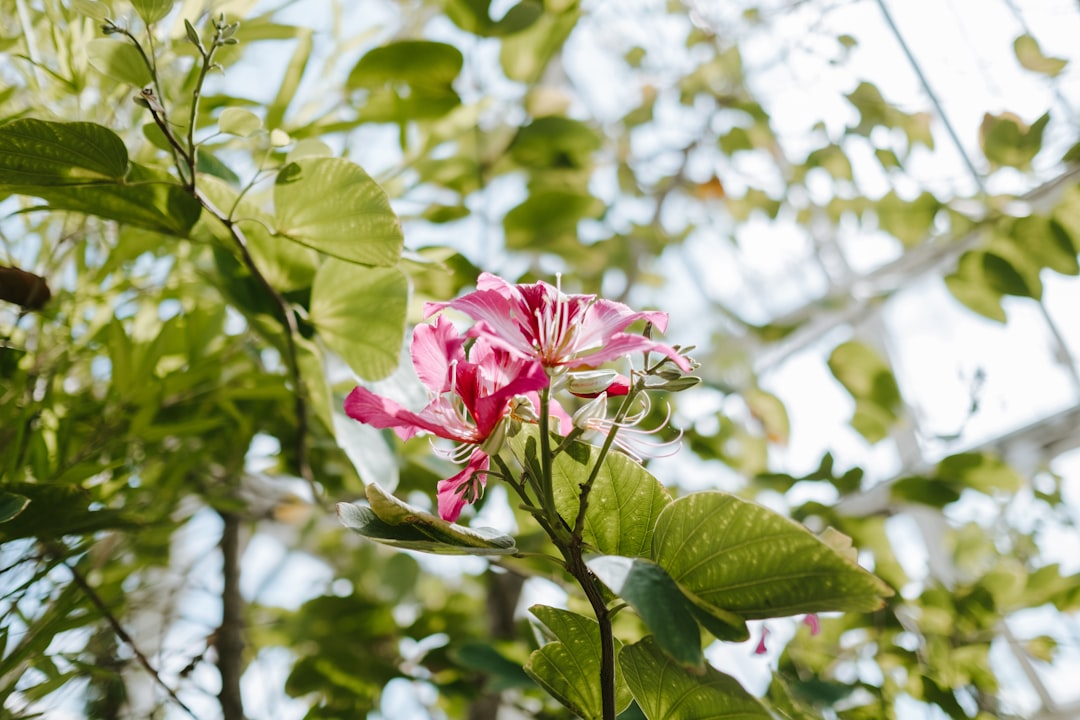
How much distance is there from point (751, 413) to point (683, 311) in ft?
3.81

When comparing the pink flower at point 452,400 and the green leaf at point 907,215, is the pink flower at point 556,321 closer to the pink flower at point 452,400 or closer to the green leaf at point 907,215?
the pink flower at point 452,400

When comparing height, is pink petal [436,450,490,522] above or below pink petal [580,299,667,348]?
below

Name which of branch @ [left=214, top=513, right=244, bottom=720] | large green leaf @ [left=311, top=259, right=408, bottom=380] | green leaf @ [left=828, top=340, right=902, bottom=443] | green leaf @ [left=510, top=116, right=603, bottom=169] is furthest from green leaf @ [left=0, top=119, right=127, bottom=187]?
green leaf @ [left=828, top=340, right=902, bottom=443]

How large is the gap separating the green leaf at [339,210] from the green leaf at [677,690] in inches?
7.8

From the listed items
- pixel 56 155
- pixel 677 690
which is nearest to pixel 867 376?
pixel 677 690

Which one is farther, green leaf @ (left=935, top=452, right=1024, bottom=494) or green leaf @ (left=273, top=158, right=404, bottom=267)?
green leaf @ (left=935, top=452, right=1024, bottom=494)

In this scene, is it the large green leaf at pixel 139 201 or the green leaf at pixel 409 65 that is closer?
the large green leaf at pixel 139 201

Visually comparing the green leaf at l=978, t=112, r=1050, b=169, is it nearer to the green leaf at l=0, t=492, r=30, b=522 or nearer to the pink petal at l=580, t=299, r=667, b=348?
the pink petal at l=580, t=299, r=667, b=348

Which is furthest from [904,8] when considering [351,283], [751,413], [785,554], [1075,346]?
[1075,346]

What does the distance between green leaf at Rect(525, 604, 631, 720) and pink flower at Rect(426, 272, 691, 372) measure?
0.10 meters

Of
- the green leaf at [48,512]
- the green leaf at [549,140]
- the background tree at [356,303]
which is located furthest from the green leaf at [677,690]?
the green leaf at [549,140]

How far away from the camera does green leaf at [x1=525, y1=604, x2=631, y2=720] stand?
29 centimetres

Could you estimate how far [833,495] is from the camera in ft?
2.69

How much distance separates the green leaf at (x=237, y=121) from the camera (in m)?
0.34
